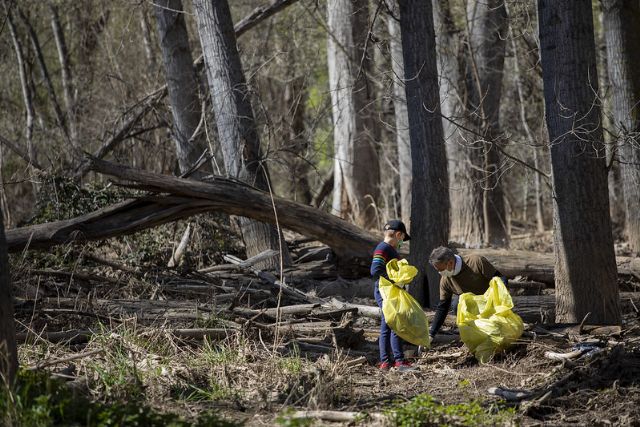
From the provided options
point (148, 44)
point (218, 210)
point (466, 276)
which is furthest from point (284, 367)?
point (148, 44)

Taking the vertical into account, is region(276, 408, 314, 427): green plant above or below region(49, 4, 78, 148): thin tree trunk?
below

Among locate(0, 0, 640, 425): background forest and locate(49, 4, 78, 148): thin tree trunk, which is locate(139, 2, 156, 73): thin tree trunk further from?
locate(49, 4, 78, 148): thin tree trunk

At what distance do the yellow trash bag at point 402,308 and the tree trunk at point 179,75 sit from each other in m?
6.31

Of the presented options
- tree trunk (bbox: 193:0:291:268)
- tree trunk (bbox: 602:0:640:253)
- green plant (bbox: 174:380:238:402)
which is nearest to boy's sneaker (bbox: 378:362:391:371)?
green plant (bbox: 174:380:238:402)

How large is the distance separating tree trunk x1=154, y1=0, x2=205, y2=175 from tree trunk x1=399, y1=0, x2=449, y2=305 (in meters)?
4.48

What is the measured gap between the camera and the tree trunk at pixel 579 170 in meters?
8.66

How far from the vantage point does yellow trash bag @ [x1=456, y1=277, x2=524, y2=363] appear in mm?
7977

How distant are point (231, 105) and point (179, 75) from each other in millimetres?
2118

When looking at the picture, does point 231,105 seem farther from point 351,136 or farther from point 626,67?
point 626,67

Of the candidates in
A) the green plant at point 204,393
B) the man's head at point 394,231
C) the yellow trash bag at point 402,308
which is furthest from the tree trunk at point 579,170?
the green plant at point 204,393

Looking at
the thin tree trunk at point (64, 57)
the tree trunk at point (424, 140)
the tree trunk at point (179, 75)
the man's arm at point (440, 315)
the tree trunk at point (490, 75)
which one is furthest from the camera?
the thin tree trunk at point (64, 57)

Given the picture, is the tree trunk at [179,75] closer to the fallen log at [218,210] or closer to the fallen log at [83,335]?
the fallen log at [218,210]

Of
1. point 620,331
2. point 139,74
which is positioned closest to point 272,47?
point 139,74

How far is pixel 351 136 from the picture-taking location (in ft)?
55.5
